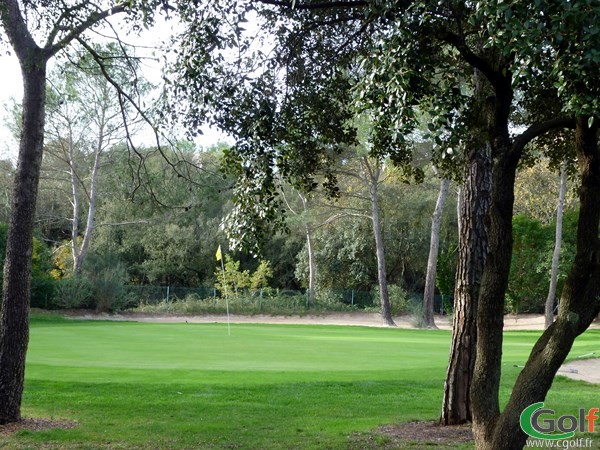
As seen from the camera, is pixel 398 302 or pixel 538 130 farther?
pixel 398 302

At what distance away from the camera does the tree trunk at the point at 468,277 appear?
9.27 metres

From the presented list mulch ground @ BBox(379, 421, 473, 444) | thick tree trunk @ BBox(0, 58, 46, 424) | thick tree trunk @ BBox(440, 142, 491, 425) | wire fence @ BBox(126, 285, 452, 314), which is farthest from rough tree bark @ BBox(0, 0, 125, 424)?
wire fence @ BBox(126, 285, 452, 314)

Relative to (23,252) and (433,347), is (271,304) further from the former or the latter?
(23,252)

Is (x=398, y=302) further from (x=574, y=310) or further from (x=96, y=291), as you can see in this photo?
(x=574, y=310)

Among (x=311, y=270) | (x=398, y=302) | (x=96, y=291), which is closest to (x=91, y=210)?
(x=96, y=291)

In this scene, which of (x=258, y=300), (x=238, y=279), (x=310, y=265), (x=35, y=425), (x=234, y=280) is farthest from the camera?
(x=310, y=265)

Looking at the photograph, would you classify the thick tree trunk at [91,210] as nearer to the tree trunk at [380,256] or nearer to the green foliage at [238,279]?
the green foliage at [238,279]

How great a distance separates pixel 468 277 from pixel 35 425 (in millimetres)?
5614

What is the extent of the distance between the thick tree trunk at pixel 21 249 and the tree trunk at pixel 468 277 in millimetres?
5306

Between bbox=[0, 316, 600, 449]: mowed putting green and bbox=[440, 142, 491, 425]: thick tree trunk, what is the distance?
1076mm

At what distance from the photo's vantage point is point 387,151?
918cm

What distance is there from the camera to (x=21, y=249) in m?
9.62

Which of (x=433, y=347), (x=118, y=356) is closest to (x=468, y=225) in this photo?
(x=118, y=356)

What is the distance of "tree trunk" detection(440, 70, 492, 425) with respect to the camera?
9273mm
